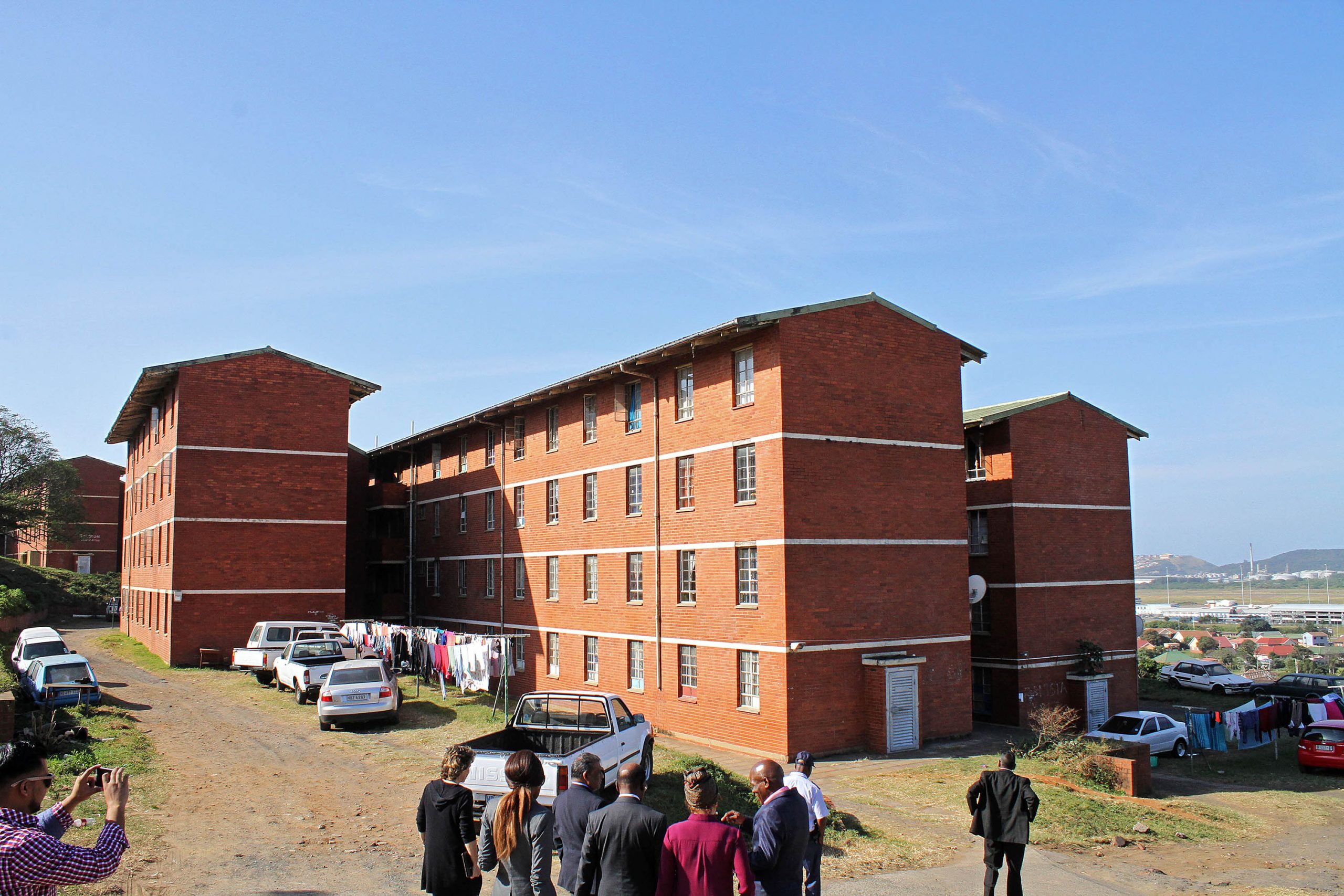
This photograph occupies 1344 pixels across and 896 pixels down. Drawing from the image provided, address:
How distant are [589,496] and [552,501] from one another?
2594 millimetres

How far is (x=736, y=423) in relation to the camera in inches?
958

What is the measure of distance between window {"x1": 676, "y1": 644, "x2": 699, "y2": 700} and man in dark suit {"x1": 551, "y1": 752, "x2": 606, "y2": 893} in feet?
59.6

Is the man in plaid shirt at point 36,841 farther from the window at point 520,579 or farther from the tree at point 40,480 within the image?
the tree at point 40,480

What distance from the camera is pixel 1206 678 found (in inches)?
1784

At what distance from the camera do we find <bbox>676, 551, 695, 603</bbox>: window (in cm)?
2569

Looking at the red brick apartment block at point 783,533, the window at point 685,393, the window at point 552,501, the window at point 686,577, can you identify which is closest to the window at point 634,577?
the red brick apartment block at point 783,533

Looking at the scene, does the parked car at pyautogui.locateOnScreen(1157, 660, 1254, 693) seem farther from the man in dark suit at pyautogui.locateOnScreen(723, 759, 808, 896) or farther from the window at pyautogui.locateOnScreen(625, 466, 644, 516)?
the man in dark suit at pyautogui.locateOnScreen(723, 759, 808, 896)

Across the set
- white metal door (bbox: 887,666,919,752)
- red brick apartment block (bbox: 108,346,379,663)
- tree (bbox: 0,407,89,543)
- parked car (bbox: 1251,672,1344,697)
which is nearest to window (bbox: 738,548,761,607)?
white metal door (bbox: 887,666,919,752)

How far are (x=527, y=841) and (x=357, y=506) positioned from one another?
43.5 metres

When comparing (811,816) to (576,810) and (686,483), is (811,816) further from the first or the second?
(686,483)

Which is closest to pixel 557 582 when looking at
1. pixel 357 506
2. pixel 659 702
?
pixel 659 702

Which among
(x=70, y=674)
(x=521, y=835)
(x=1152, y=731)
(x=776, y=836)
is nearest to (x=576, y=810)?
(x=521, y=835)

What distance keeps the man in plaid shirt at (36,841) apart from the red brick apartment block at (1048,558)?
28.1 m

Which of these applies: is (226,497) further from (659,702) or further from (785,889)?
(785,889)
